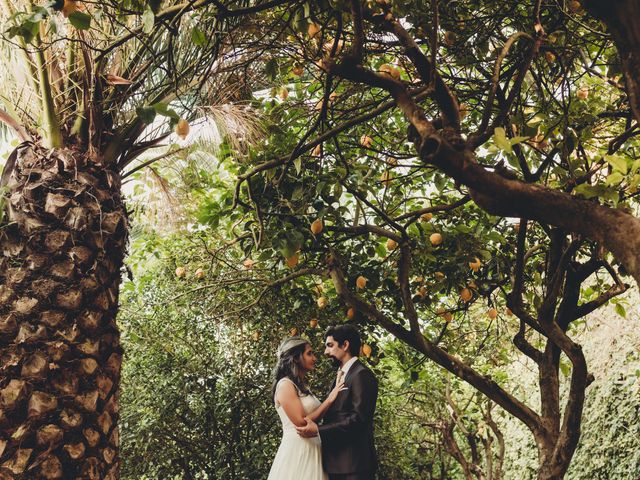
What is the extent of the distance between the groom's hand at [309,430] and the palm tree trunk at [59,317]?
1360 millimetres

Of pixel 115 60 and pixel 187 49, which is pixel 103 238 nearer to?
pixel 115 60

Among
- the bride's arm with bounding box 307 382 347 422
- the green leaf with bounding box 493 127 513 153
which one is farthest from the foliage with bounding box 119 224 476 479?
the green leaf with bounding box 493 127 513 153

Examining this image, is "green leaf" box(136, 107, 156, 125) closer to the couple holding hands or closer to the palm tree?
the palm tree

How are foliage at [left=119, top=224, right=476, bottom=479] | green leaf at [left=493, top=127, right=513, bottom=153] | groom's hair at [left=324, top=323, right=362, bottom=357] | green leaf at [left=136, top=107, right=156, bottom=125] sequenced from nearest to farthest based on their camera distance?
green leaf at [left=136, top=107, right=156, bottom=125] < green leaf at [left=493, top=127, right=513, bottom=153] < groom's hair at [left=324, top=323, right=362, bottom=357] < foliage at [left=119, top=224, right=476, bottom=479]

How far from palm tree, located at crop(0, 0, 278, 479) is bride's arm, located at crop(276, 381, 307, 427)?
4.40 feet

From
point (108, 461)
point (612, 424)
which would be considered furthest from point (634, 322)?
point (108, 461)

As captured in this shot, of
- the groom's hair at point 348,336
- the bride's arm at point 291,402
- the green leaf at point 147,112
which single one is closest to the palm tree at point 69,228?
the green leaf at point 147,112

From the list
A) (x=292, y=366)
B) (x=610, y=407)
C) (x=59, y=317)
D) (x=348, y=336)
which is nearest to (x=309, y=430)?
(x=292, y=366)

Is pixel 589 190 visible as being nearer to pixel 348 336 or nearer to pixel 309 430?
pixel 348 336

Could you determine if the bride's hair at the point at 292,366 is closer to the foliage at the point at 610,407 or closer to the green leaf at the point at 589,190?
the green leaf at the point at 589,190

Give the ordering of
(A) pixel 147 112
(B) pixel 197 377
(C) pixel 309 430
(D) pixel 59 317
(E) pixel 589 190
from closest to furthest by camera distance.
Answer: (A) pixel 147 112
(E) pixel 589 190
(D) pixel 59 317
(C) pixel 309 430
(B) pixel 197 377

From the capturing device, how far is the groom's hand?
13.9ft

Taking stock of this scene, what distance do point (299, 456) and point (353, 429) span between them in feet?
1.79

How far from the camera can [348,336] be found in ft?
14.8
